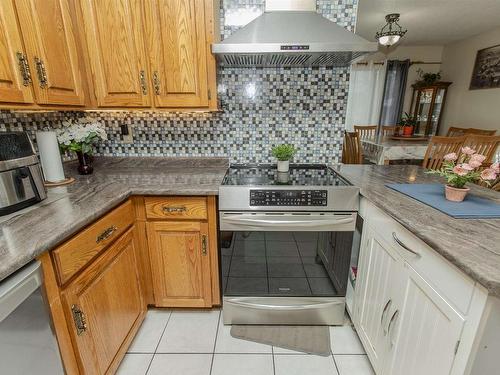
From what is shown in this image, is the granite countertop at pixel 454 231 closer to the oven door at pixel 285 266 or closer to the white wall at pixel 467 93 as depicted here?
the oven door at pixel 285 266

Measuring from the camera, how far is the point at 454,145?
2.58 meters

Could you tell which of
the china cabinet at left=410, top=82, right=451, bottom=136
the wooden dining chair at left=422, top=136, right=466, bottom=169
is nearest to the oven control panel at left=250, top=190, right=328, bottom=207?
the wooden dining chair at left=422, top=136, right=466, bottom=169

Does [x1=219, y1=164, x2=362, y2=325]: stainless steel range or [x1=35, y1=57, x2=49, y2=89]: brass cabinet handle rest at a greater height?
[x1=35, y1=57, x2=49, y2=89]: brass cabinet handle

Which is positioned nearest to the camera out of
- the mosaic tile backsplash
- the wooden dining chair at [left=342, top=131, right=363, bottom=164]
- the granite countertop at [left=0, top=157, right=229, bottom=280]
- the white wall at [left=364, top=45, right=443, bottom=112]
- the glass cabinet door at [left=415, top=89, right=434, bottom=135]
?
the granite countertop at [left=0, top=157, right=229, bottom=280]

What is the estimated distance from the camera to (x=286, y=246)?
1447mm

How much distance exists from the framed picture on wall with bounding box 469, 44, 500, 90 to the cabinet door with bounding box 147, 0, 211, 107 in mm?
5099

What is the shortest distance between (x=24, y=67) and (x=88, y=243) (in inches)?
32.6

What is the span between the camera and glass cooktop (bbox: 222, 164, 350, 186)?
59.3 inches

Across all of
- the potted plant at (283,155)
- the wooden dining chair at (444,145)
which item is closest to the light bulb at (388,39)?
the wooden dining chair at (444,145)

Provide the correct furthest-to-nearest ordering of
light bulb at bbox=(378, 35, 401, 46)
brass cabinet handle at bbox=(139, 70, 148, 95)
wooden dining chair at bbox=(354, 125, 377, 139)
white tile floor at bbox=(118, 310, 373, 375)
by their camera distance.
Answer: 1. wooden dining chair at bbox=(354, 125, 377, 139)
2. light bulb at bbox=(378, 35, 401, 46)
3. brass cabinet handle at bbox=(139, 70, 148, 95)
4. white tile floor at bbox=(118, 310, 373, 375)

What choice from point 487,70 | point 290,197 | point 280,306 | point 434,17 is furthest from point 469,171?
point 487,70

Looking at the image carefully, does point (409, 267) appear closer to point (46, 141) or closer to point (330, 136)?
point (330, 136)

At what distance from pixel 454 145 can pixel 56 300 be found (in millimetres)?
3265

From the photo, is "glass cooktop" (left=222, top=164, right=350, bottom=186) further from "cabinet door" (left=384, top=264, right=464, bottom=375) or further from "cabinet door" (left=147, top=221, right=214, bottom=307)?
"cabinet door" (left=384, top=264, right=464, bottom=375)
